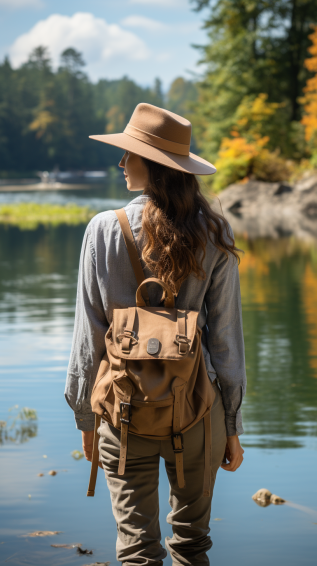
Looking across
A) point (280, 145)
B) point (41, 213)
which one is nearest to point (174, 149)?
point (41, 213)

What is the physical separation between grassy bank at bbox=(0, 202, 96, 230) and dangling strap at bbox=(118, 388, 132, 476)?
66.9 feet

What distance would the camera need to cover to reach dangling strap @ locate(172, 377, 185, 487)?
1.60 metres

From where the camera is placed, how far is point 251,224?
19.9m

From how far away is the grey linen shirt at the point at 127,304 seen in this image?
1730 mm

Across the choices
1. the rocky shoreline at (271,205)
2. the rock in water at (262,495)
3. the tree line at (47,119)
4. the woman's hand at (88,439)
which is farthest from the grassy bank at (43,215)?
the tree line at (47,119)

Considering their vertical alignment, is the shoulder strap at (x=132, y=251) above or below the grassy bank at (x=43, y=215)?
above

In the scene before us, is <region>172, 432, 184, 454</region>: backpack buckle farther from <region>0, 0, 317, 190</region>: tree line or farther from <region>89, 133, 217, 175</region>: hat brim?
<region>0, 0, 317, 190</region>: tree line

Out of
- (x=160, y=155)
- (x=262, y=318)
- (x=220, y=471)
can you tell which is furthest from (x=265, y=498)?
(x=262, y=318)

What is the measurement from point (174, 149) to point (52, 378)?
3633mm

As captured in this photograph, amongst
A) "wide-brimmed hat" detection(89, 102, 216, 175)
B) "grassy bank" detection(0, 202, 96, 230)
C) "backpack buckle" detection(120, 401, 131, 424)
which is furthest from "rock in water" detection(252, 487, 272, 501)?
"grassy bank" detection(0, 202, 96, 230)

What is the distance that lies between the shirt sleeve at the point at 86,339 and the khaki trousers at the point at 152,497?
0.38 feet

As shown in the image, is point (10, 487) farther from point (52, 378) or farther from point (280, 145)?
point (280, 145)

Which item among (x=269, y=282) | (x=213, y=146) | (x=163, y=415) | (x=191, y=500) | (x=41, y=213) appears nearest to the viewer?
(x=163, y=415)

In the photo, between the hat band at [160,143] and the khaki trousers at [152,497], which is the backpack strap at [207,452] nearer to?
the khaki trousers at [152,497]
